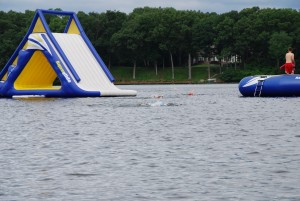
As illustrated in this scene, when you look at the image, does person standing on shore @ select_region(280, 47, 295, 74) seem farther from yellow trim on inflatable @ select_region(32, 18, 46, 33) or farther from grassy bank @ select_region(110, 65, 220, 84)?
grassy bank @ select_region(110, 65, 220, 84)

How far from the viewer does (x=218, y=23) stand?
138 m

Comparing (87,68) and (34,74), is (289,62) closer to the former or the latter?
(87,68)

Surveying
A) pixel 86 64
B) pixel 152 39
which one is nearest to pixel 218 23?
pixel 152 39

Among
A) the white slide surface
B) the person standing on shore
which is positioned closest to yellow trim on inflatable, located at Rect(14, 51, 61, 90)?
the white slide surface

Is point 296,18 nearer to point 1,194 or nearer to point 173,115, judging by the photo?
point 173,115

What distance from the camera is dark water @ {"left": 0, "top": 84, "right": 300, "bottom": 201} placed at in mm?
14344

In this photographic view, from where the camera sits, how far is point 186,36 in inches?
5413

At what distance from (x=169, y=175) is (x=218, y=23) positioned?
407ft

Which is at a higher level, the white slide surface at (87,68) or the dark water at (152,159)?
the white slide surface at (87,68)

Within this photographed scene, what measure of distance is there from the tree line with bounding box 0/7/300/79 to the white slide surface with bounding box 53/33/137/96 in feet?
227

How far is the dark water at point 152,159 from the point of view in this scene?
565 inches

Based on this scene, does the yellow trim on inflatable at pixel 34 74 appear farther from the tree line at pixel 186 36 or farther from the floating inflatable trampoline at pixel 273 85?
the tree line at pixel 186 36

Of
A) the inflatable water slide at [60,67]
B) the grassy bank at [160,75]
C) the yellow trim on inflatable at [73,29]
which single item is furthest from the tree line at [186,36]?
the inflatable water slide at [60,67]

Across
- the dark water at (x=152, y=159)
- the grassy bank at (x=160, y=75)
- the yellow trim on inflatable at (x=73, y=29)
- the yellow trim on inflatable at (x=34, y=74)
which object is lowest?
the grassy bank at (x=160, y=75)
